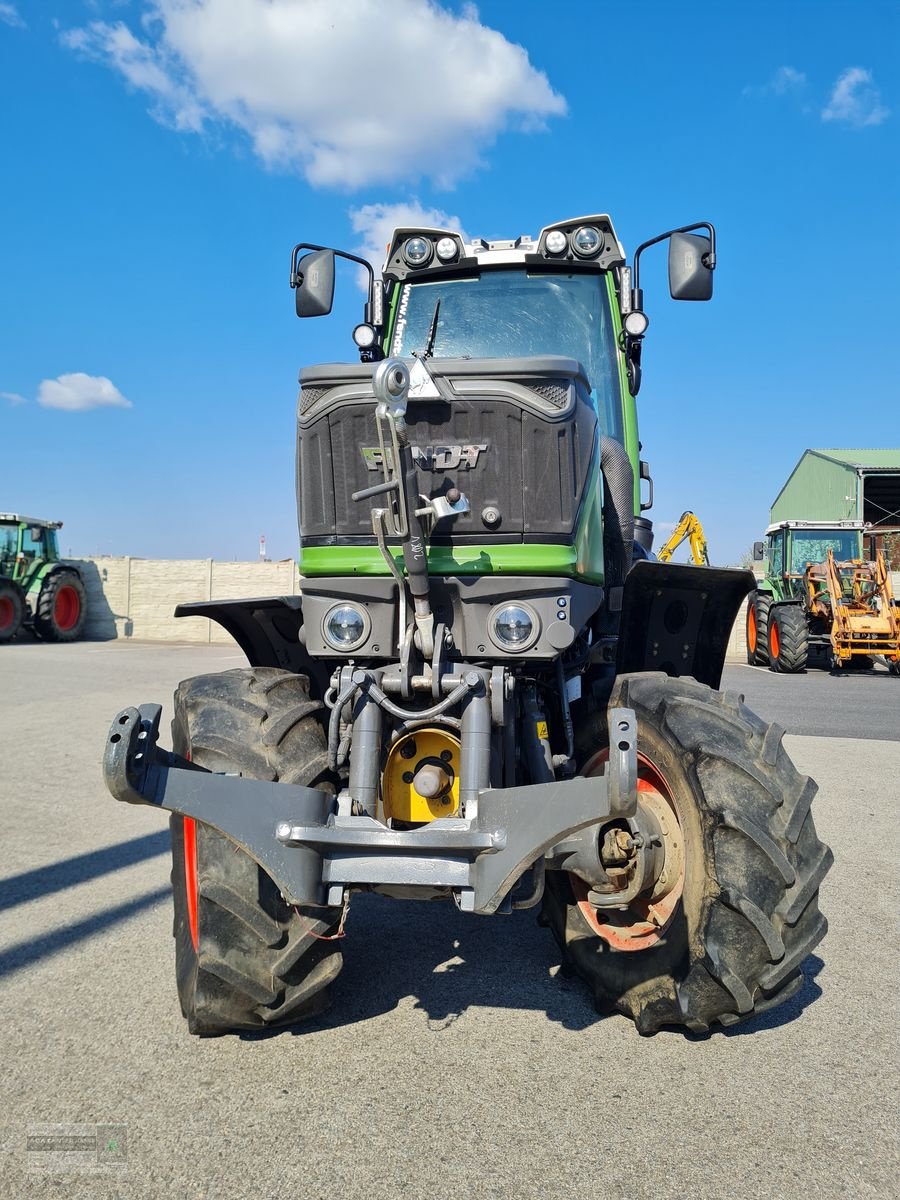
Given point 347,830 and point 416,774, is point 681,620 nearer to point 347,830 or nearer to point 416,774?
point 416,774

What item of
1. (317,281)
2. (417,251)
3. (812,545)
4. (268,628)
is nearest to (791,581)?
(812,545)

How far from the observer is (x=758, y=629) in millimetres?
17781

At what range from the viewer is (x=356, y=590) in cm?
304

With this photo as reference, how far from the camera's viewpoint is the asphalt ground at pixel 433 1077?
7.39 ft

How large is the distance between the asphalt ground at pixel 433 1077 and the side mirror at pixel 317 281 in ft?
9.13

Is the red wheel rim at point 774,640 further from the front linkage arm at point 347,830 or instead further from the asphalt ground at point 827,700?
the front linkage arm at point 347,830

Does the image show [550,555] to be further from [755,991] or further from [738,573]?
[755,991]

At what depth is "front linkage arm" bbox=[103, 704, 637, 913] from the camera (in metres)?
2.37

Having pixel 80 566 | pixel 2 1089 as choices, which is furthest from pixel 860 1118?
pixel 80 566

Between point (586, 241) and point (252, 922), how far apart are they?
3.49m

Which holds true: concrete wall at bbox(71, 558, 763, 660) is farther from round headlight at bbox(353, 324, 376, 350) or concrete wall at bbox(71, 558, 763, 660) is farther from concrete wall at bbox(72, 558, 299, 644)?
round headlight at bbox(353, 324, 376, 350)

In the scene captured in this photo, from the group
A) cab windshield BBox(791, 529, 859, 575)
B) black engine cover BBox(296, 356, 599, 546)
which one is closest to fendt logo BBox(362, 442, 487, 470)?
black engine cover BBox(296, 356, 599, 546)

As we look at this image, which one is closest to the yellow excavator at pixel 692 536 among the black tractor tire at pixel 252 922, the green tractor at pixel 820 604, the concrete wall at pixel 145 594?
the green tractor at pixel 820 604

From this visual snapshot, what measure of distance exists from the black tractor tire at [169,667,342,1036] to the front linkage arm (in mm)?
290
